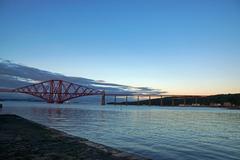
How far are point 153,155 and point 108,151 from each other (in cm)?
272

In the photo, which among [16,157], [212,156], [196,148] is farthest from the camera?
[196,148]

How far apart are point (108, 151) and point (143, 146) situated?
453cm

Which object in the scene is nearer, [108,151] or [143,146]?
[108,151]

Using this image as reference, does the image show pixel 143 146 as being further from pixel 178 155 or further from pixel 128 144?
pixel 178 155

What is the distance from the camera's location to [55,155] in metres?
11.4

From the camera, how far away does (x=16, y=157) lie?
10617 millimetres

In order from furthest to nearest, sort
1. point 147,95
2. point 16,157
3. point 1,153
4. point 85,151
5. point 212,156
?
point 147,95 < point 212,156 < point 85,151 < point 1,153 < point 16,157

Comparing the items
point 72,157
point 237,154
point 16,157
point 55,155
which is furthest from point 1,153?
point 237,154

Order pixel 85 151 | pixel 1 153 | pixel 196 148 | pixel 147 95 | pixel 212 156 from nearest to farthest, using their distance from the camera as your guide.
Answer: pixel 1 153
pixel 85 151
pixel 212 156
pixel 196 148
pixel 147 95

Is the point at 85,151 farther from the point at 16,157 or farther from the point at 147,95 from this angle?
the point at 147,95

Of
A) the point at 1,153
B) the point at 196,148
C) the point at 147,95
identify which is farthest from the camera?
the point at 147,95

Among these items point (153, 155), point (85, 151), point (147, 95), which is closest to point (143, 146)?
point (153, 155)

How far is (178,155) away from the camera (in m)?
14.7

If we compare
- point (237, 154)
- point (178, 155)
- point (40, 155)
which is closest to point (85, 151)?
point (40, 155)
